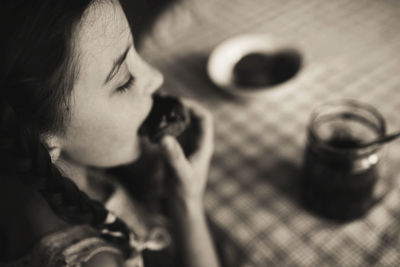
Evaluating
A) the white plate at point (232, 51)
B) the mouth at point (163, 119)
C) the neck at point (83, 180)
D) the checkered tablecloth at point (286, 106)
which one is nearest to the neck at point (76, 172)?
the neck at point (83, 180)

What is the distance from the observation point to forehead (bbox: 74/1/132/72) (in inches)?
14.4

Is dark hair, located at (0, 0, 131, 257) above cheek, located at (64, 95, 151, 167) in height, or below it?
above

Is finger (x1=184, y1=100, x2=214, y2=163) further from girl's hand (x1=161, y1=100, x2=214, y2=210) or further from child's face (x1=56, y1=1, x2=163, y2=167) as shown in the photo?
child's face (x1=56, y1=1, x2=163, y2=167)

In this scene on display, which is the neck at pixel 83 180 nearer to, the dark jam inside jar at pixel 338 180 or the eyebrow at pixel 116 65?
the eyebrow at pixel 116 65

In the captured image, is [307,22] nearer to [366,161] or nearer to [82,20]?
[366,161]

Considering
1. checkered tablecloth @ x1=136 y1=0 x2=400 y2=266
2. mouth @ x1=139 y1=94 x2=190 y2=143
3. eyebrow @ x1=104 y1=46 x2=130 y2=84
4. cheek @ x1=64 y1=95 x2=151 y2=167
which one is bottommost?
checkered tablecloth @ x1=136 y1=0 x2=400 y2=266

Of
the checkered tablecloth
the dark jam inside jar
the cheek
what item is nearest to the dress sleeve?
the cheek

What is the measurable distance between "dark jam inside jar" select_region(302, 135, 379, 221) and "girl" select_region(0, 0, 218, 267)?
20 centimetres

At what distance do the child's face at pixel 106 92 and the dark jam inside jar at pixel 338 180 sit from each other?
0.29 meters

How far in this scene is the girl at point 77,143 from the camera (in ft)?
1.14

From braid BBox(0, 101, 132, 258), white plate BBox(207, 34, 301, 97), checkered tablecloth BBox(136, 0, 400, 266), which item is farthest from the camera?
white plate BBox(207, 34, 301, 97)

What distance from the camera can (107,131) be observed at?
1.57 feet

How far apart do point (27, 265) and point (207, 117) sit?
1.31 ft

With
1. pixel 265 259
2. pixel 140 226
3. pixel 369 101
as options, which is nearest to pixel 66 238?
pixel 140 226
